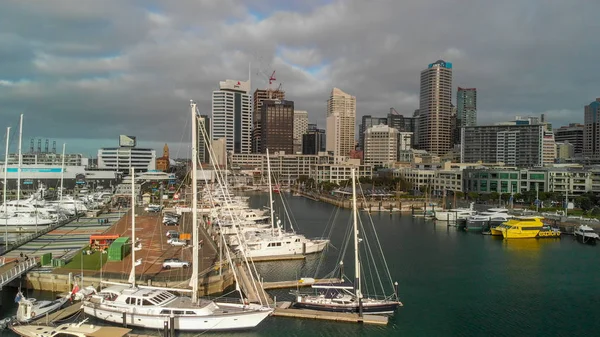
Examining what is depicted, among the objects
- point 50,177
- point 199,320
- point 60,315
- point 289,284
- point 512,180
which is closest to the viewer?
point 199,320

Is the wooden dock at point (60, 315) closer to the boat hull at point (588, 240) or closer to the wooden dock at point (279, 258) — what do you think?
the wooden dock at point (279, 258)

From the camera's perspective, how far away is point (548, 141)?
169 m

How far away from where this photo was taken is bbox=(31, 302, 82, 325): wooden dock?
20469 mm

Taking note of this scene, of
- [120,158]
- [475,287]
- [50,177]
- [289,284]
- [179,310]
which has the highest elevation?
[120,158]

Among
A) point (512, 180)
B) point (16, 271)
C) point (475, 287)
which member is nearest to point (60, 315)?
point (16, 271)

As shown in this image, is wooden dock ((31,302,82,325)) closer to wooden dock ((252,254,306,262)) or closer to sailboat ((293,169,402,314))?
sailboat ((293,169,402,314))

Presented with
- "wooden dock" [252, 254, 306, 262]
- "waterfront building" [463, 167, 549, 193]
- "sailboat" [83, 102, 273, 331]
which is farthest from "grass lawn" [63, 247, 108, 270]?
"waterfront building" [463, 167, 549, 193]

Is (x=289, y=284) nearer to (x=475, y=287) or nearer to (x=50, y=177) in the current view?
(x=475, y=287)

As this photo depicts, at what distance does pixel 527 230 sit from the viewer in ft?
161

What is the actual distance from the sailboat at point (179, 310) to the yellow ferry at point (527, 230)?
36.6m

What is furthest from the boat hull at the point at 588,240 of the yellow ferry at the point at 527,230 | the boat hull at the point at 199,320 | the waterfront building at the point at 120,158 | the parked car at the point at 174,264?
the waterfront building at the point at 120,158

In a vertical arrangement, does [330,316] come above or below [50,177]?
below

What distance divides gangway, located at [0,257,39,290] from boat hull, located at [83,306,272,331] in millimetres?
7583

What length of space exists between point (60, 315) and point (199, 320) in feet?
22.8
